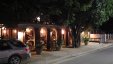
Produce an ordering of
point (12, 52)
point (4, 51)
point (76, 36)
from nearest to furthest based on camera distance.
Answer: point (4, 51) → point (12, 52) → point (76, 36)

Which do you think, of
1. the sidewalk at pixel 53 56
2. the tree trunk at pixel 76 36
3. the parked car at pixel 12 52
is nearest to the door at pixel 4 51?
the parked car at pixel 12 52

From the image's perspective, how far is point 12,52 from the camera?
1827cm

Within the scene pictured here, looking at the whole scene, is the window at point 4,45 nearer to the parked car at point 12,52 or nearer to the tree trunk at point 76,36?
the parked car at point 12,52

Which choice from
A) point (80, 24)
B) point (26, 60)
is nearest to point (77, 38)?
point (80, 24)

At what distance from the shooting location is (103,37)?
2030 inches

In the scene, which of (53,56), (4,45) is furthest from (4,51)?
(53,56)

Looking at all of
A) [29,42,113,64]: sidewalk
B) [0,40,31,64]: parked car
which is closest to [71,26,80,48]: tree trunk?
[29,42,113,64]: sidewalk

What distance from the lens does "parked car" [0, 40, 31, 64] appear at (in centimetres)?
1797

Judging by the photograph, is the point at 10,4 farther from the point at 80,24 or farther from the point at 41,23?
the point at 80,24

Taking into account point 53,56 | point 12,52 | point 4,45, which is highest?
point 4,45

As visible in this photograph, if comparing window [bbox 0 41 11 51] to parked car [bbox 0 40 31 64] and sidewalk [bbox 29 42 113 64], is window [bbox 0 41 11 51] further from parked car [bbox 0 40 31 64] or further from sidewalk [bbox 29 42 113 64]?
sidewalk [bbox 29 42 113 64]

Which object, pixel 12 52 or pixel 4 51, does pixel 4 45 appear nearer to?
pixel 4 51

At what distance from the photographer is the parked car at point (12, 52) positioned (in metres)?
18.0

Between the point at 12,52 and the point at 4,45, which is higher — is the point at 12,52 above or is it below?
below
